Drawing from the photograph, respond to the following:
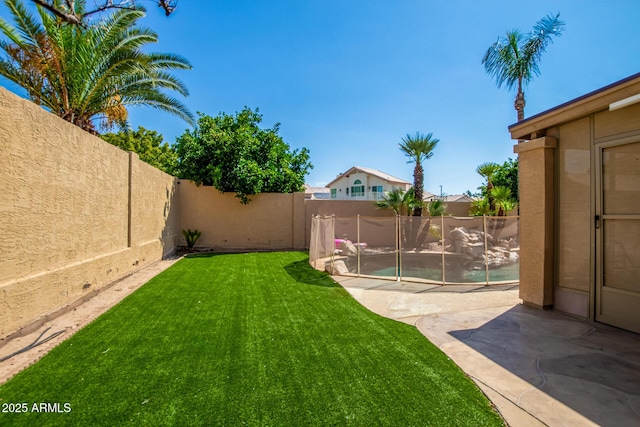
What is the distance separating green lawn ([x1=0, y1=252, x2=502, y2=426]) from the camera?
2.31m

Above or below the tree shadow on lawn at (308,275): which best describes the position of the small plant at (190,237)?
above

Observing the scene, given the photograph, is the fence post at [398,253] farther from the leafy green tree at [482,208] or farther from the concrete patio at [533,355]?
the leafy green tree at [482,208]

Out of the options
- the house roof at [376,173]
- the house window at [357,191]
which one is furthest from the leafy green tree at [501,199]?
the house window at [357,191]

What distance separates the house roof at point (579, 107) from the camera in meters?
3.60

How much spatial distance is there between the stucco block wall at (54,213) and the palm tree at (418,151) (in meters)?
11.3

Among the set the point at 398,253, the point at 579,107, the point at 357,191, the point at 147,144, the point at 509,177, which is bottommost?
the point at 398,253

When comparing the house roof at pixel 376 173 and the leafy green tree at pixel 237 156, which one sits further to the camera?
the house roof at pixel 376 173

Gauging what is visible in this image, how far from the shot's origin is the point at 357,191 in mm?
35000

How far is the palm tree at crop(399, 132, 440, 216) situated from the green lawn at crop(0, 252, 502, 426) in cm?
1048

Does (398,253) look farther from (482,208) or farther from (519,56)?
(519,56)

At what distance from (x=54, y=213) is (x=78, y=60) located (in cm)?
428

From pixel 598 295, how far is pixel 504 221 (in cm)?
287

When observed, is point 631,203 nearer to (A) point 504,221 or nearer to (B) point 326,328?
(A) point 504,221

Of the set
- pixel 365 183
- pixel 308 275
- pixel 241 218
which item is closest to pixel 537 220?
pixel 308 275
